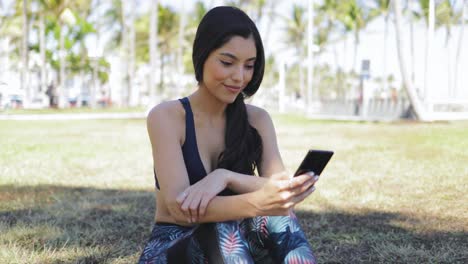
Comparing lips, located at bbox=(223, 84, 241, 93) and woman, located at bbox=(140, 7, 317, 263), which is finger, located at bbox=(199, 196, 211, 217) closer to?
woman, located at bbox=(140, 7, 317, 263)

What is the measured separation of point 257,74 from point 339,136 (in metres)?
10.6

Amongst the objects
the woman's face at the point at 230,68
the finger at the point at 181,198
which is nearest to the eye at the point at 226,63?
the woman's face at the point at 230,68

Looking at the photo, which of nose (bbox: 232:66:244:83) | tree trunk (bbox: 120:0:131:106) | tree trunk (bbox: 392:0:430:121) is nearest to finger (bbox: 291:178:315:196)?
nose (bbox: 232:66:244:83)

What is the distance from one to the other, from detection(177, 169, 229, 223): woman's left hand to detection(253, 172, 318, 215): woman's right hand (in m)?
0.19

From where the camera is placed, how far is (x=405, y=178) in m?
6.52

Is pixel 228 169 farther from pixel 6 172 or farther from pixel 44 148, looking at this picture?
pixel 44 148

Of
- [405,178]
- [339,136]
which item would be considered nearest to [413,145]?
[339,136]

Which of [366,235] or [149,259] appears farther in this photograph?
[366,235]

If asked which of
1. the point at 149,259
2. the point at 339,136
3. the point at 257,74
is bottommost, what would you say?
the point at 339,136

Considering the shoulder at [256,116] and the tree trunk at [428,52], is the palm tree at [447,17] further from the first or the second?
the shoulder at [256,116]

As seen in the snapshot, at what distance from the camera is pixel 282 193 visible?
197cm

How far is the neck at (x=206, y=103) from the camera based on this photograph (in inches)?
96.7

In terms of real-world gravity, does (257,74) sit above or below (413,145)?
above

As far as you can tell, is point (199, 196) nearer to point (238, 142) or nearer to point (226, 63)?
point (238, 142)
